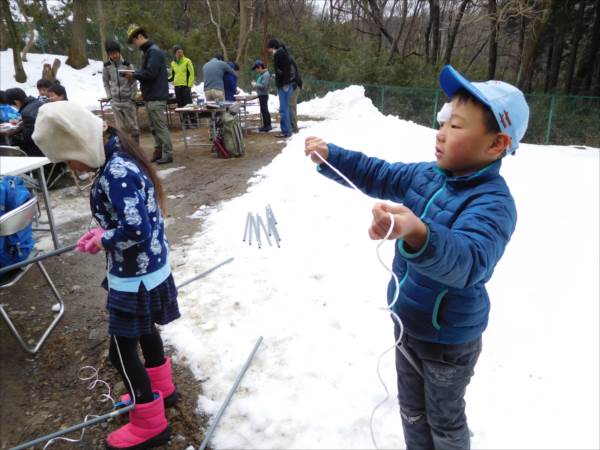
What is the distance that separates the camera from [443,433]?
1.64 metres

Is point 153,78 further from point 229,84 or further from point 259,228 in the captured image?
point 259,228

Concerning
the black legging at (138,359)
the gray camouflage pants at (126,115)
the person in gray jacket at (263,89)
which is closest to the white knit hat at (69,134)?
the black legging at (138,359)

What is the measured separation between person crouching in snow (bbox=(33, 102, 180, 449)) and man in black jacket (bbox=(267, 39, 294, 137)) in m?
7.47

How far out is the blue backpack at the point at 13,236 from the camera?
2.83m

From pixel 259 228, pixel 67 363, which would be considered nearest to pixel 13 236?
pixel 67 363

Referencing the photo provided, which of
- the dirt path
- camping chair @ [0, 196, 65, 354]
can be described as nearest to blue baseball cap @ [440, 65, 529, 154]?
the dirt path

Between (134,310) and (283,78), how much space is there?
26.0 feet

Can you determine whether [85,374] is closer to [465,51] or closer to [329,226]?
[329,226]

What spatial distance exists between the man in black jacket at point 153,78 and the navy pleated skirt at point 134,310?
225 inches

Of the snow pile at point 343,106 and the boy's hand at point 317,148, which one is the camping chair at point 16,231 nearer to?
the boy's hand at point 317,148

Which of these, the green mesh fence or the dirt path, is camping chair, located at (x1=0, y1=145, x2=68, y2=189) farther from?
the green mesh fence

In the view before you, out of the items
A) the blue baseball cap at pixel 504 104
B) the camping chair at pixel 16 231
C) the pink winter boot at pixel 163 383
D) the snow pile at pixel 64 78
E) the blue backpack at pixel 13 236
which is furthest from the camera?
the snow pile at pixel 64 78

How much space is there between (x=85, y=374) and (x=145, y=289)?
125 centimetres

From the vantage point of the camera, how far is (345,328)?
301cm
